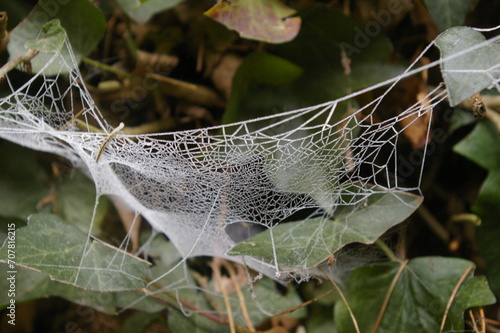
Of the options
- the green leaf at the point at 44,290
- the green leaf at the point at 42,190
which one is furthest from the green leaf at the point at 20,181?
the green leaf at the point at 44,290

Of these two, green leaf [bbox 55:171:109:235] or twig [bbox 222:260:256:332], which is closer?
twig [bbox 222:260:256:332]

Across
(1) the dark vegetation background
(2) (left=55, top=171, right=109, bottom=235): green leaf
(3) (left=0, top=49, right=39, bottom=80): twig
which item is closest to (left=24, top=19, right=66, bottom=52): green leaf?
(3) (left=0, top=49, right=39, bottom=80): twig

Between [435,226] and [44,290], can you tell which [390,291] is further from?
[44,290]

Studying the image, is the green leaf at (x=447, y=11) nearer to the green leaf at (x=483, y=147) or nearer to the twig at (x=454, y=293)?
the green leaf at (x=483, y=147)

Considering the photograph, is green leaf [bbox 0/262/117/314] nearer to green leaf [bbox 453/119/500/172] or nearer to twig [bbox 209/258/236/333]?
twig [bbox 209/258/236/333]

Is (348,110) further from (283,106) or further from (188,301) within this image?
(188,301)

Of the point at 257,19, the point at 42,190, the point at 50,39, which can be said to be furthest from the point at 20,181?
the point at 257,19
